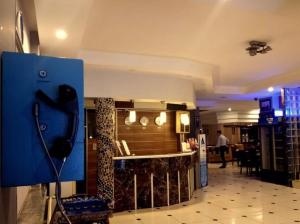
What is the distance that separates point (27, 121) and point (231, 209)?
581 cm

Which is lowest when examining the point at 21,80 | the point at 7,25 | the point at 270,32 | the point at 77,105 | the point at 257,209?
the point at 257,209

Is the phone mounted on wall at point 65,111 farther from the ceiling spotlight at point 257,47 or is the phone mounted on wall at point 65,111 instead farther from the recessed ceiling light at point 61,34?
the ceiling spotlight at point 257,47

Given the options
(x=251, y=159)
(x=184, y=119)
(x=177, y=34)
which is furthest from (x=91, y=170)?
(x=251, y=159)

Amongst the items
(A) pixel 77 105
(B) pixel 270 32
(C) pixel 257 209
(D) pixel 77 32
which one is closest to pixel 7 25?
(A) pixel 77 105

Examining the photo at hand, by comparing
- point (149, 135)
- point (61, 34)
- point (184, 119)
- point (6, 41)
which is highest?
point (61, 34)

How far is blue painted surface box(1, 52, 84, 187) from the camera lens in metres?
1.42

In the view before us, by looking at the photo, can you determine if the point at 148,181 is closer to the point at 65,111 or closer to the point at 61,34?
the point at 61,34

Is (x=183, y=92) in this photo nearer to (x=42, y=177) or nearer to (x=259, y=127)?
(x=259, y=127)

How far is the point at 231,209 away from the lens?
6344 millimetres

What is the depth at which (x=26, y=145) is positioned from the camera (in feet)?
4.73

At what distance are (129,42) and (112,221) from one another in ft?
11.0

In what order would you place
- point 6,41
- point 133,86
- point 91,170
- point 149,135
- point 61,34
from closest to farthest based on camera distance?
1. point 6,41
2. point 61,34
3. point 133,86
4. point 91,170
5. point 149,135

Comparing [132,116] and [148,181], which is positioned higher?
[132,116]

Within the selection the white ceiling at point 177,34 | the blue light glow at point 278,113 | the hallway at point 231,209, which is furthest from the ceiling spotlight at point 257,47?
the blue light glow at point 278,113
